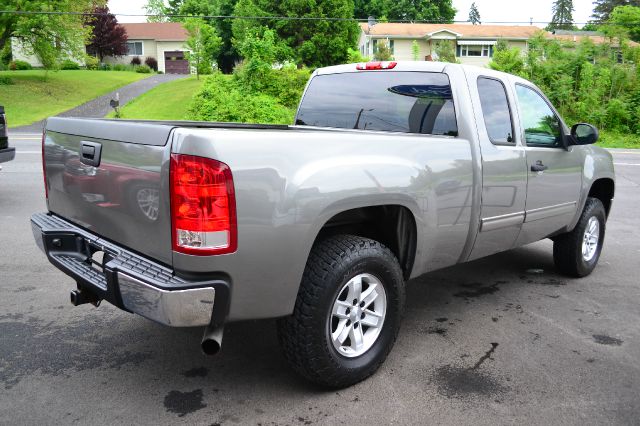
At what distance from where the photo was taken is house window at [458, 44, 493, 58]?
51406 mm

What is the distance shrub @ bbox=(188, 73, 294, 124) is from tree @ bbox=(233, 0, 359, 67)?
2140cm

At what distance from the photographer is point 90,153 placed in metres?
3.04

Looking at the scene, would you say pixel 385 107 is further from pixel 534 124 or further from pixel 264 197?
pixel 264 197

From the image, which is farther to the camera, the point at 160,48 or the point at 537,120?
the point at 160,48

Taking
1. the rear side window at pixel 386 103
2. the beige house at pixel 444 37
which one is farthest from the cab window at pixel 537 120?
the beige house at pixel 444 37

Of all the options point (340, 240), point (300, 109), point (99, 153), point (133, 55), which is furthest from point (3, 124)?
point (133, 55)

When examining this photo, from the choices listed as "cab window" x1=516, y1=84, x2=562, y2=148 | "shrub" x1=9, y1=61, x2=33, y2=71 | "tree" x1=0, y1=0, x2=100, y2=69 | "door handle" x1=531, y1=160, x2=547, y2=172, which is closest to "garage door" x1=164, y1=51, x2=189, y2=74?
"shrub" x1=9, y1=61, x2=33, y2=71

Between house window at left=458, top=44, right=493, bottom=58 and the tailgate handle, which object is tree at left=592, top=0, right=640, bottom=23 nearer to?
house window at left=458, top=44, right=493, bottom=58

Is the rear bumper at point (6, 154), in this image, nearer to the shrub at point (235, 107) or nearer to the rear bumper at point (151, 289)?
the rear bumper at point (151, 289)

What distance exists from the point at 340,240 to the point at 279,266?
51cm

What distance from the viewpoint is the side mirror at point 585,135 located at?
4.64 meters

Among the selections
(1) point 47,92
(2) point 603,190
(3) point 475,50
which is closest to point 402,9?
(3) point 475,50

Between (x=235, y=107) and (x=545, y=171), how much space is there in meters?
14.8

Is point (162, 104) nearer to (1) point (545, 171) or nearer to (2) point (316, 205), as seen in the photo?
(1) point (545, 171)
